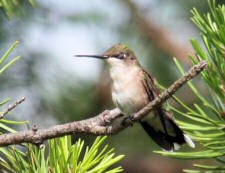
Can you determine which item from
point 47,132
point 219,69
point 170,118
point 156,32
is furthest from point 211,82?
point 156,32

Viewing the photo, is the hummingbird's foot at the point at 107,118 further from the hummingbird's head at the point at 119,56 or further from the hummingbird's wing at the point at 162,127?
the hummingbird's head at the point at 119,56

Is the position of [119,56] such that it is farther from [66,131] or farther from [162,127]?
[66,131]

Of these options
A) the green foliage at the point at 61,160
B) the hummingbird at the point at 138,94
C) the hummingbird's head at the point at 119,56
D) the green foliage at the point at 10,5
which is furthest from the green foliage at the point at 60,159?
the hummingbird's head at the point at 119,56

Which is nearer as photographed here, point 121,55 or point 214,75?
point 214,75

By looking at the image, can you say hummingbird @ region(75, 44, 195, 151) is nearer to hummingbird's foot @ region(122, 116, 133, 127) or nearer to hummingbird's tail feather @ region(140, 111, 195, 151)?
hummingbird's tail feather @ region(140, 111, 195, 151)

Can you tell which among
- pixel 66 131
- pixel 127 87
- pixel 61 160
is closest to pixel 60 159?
pixel 61 160

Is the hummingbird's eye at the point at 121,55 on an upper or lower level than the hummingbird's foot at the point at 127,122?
upper

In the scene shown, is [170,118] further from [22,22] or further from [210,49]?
[22,22]
